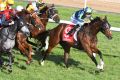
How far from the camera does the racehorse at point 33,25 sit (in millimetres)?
12867

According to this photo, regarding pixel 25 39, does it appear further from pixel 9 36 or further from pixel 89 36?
pixel 89 36

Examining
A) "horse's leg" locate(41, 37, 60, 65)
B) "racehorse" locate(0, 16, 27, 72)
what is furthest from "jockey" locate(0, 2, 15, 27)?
"horse's leg" locate(41, 37, 60, 65)

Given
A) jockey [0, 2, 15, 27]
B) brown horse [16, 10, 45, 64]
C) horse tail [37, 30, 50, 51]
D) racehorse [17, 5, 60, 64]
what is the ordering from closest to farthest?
jockey [0, 2, 15, 27] < brown horse [16, 10, 45, 64] < racehorse [17, 5, 60, 64] < horse tail [37, 30, 50, 51]

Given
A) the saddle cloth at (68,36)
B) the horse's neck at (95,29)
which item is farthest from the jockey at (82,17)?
the horse's neck at (95,29)

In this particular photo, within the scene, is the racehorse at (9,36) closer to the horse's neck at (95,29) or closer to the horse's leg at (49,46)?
the horse's leg at (49,46)


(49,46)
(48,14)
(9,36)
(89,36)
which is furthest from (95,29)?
(48,14)

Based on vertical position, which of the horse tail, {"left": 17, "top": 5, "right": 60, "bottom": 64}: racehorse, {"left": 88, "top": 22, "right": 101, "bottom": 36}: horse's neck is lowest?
the horse tail

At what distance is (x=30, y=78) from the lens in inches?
453

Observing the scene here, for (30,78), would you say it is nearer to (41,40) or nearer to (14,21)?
(14,21)

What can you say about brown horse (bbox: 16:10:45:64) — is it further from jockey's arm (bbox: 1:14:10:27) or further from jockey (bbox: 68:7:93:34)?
jockey (bbox: 68:7:93:34)

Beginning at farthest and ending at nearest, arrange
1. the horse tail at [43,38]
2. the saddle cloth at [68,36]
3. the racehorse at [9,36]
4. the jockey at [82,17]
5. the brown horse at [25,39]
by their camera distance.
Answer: the horse tail at [43,38] < the jockey at [82,17] < the saddle cloth at [68,36] < the brown horse at [25,39] < the racehorse at [9,36]

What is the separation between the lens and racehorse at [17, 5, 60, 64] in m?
12.9

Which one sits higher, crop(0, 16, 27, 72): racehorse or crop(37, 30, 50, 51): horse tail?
crop(0, 16, 27, 72): racehorse

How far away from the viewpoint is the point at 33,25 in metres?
13.9
